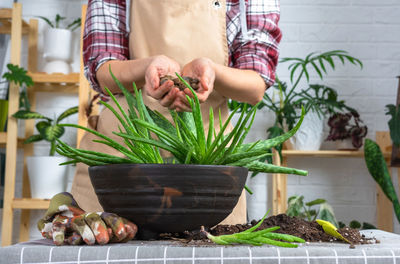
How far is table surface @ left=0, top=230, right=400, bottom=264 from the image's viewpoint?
0.42 meters

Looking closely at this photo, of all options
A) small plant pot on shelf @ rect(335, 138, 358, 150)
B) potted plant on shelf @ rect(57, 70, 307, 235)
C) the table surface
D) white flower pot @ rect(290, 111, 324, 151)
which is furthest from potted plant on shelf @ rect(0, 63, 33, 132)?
the table surface

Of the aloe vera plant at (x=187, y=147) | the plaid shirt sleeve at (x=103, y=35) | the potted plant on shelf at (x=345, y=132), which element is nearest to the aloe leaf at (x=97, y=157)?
the aloe vera plant at (x=187, y=147)

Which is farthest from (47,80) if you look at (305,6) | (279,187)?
(305,6)

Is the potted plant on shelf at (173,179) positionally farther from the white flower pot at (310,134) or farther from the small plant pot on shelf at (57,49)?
the small plant pot on shelf at (57,49)

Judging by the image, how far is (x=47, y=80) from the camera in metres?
2.56

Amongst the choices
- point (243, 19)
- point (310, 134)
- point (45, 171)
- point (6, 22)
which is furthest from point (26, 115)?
point (243, 19)

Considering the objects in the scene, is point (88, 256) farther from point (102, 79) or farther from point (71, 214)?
point (102, 79)

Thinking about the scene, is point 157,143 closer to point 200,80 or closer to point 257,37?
point 200,80

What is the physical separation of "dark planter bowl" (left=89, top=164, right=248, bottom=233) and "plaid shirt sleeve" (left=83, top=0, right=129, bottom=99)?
578 millimetres

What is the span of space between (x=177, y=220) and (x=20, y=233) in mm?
2436

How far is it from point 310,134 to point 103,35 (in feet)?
5.32

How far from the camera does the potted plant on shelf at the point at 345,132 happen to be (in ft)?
8.34

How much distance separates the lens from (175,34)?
1153mm

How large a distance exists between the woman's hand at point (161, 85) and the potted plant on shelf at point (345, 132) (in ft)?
6.24
